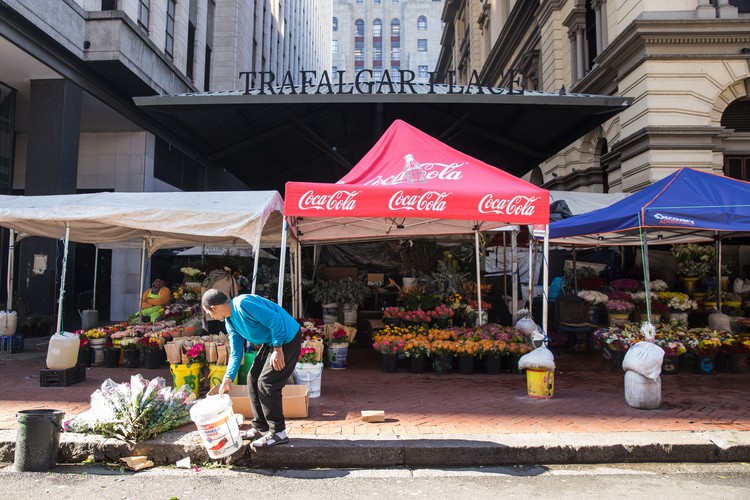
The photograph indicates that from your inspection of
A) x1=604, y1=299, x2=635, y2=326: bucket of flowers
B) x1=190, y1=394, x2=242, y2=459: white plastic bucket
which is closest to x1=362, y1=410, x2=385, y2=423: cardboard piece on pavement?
x1=190, y1=394, x2=242, y2=459: white plastic bucket

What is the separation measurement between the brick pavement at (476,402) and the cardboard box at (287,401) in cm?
18

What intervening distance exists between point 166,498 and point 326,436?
1.58 metres

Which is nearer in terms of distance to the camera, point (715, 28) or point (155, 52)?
point (715, 28)

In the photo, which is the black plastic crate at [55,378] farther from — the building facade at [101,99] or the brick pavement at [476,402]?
the building facade at [101,99]

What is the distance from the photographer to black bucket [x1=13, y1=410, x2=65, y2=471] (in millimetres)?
4527

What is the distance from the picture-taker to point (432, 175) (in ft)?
23.9

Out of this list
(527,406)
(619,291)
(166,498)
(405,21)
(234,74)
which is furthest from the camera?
(405,21)

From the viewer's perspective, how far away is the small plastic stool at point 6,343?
10.3 metres

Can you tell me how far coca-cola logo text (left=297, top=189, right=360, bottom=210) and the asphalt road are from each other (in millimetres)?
3255

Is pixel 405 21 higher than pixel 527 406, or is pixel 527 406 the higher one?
pixel 405 21

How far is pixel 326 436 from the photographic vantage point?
5.09 m

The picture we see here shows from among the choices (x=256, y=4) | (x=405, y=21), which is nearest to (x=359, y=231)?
(x=256, y=4)

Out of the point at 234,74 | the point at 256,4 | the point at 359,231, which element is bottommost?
the point at 359,231

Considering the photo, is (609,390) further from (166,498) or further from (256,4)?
(256,4)
